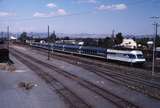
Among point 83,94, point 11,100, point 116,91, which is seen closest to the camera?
point 11,100

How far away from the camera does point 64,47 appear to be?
3526 inches

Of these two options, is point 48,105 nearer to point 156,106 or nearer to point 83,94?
point 83,94

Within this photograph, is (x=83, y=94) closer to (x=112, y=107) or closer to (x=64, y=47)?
(x=112, y=107)

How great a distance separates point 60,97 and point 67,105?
3170 mm

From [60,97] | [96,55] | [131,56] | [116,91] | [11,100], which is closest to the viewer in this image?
[11,100]

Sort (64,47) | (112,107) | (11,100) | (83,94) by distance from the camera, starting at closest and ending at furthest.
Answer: (112,107)
(11,100)
(83,94)
(64,47)

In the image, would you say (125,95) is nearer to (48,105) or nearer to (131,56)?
(48,105)

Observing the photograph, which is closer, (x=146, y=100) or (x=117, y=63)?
(x=146, y=100)

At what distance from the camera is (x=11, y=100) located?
20.6 meters

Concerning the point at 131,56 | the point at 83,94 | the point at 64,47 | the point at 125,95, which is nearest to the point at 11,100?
the point at 83,94

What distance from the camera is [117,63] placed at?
57.8 meters

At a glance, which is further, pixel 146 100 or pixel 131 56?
pixel 131 56

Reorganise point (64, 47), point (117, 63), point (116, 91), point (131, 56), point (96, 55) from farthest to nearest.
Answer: point (64, 47)
point (96, 55)
point (117, 63)
point (131, 56)
point (116, 91)

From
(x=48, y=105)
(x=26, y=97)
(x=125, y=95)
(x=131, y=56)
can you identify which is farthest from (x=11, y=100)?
(x=131, y=56)
